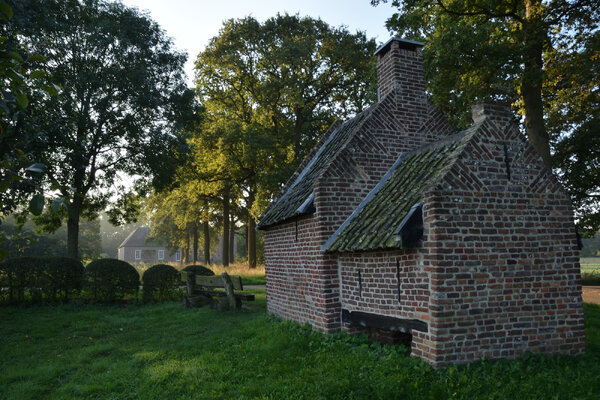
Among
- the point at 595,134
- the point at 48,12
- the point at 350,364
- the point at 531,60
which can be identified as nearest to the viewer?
the point at 350,364

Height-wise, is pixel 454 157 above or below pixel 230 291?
above

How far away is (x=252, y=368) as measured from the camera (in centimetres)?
700

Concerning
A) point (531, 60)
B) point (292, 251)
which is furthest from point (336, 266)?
point (531, 60)

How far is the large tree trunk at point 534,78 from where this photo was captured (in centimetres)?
Answer: 1256

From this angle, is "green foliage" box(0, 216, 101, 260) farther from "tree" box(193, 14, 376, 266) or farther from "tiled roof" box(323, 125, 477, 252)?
"tiled roof" box(323, 125, 477, 252)

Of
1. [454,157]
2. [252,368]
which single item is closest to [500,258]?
[454,157]

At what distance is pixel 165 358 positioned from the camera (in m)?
8.16

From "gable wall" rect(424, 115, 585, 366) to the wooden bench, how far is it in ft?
24.8

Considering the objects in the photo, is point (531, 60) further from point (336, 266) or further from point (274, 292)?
point (274, 292)

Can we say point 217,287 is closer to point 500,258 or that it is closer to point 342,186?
point 342,186

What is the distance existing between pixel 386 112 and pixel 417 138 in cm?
105

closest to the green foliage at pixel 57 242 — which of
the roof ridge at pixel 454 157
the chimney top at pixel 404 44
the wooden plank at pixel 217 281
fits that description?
the wooden plank at pixel 217 281

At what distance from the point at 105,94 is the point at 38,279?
8.84 metres

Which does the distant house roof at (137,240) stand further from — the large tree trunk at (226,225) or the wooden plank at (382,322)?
the wooden plank at (382,322)
